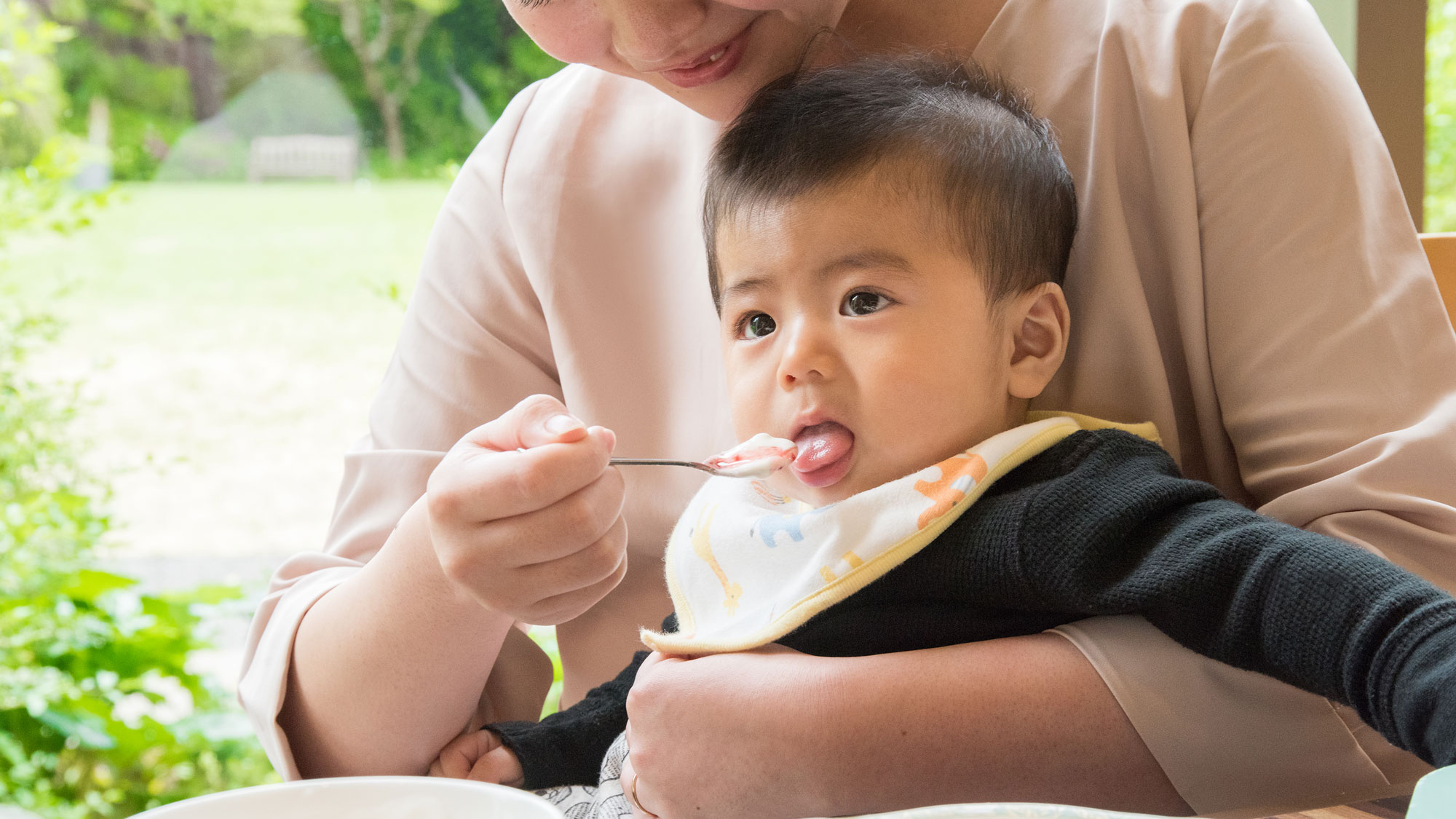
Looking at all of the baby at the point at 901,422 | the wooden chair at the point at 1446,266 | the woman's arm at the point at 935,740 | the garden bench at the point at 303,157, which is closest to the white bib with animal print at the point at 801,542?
the baby at the point at 901,422

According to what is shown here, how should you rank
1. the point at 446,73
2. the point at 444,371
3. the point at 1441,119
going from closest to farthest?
the point at 444,371, the point at 1441,119, the point at 446,73

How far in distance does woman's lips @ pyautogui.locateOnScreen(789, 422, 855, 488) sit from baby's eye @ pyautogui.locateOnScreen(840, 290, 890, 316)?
0.37 feet

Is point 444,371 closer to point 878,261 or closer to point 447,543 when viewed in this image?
point 447,543

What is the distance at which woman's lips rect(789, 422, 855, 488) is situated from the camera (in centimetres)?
114

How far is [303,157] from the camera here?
3.07m

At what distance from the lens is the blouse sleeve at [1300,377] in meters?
0.95

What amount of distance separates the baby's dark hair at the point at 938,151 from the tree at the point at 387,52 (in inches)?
81.3

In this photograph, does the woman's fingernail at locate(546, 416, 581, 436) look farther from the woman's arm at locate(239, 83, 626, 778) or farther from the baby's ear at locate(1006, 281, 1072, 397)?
the baby's ear at locate(1006, 281, 1072, 397)

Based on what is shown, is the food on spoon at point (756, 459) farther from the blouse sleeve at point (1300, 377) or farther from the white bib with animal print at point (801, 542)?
the blouse sleeve at point (1300, 377)

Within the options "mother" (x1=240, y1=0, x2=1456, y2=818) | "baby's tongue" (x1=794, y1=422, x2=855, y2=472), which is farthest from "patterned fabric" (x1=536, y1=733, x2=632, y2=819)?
"baby's tongue" (x1=794, y1=422, x2=855, y2=472)

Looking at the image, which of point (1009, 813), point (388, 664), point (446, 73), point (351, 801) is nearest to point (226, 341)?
point (446, 73)

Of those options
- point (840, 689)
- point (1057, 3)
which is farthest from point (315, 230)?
point (840, 689)

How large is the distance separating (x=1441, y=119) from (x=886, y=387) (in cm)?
230

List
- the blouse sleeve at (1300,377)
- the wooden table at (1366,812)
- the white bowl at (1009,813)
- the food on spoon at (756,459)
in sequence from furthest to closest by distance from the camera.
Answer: the food on spoon at (756,459) → the blouse sleeve at (1300,377) → the wooden table at (1366,812) → the white bowl at (1009,813)
